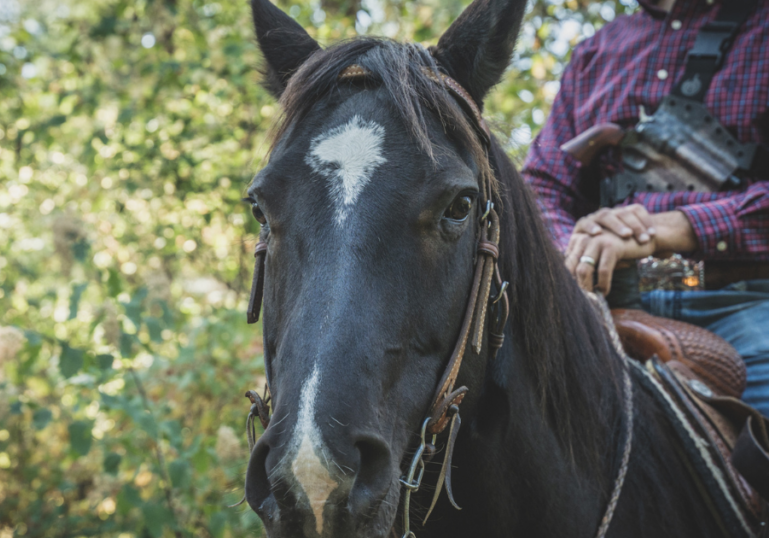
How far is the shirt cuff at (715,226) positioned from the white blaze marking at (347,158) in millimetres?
1645

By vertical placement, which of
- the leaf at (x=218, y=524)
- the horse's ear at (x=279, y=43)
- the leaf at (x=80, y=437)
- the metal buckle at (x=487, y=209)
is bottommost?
the leaf at (x=218, y=524)

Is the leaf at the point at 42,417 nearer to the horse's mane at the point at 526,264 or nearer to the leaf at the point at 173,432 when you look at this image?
the leaf at the point at 173,432

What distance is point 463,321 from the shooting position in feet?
4.79

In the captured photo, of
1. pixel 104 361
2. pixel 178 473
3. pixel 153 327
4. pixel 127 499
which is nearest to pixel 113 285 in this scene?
pixel 153 327

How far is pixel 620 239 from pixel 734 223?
1.70 ft

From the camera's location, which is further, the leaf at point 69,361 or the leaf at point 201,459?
the leaf at point 201,459

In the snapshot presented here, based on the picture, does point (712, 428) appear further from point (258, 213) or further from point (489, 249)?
point (258, 213)

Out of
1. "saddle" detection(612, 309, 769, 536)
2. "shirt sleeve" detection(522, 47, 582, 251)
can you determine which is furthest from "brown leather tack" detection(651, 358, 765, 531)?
"shirt sleeve" detection(522, 47, 582, 251)

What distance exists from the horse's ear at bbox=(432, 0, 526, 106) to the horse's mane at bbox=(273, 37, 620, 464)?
0.32 feet

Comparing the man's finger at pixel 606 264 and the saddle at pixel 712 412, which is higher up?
the man's finger at pixel 606 264

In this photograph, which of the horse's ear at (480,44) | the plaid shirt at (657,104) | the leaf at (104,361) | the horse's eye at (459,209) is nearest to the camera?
the horse's eye at (459,209)

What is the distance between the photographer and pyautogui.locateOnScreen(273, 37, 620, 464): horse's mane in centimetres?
155

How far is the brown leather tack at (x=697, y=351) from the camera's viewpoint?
2203mm

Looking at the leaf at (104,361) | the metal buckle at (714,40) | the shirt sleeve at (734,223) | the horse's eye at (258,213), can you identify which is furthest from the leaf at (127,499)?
the metal buckle at (714,40)
